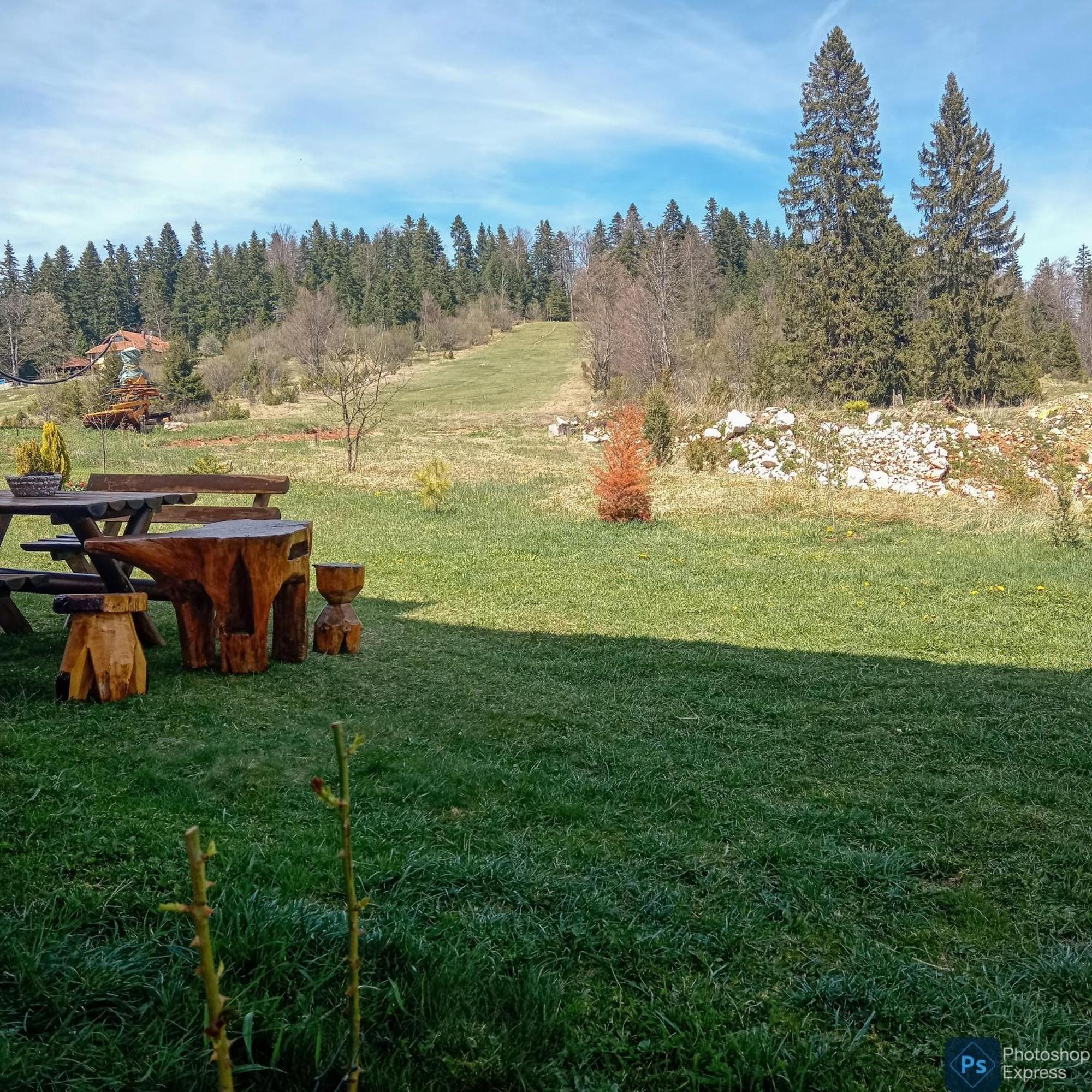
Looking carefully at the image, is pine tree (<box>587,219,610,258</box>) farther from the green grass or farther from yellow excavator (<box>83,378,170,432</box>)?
yellow excavator (<box>83,378,170,432</box>)

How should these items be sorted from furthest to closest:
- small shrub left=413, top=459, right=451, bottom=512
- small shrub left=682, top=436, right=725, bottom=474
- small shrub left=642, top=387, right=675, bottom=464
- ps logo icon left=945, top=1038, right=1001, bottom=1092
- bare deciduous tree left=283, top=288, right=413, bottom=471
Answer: bare deciduous tree left=283, top=288, right=413, bottom=471
small shrub left=642, top=387, right=675, bottom=464
small shrub left=682, top=436, right=725, bottom=474
small shrub left=413, top=459, right=451, bottom=512
ps logo icon left=945, top=1038, right=1001, bottom=1092

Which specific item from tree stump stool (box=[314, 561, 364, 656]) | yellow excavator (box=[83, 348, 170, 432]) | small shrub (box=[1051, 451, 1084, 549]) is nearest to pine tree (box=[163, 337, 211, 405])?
yellow excavator (box=[83, 348, 170, 432])

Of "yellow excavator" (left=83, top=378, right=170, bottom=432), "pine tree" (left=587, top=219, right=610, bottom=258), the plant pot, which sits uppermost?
"pine tree" (left=587, top=219, right=610, bottom=258)

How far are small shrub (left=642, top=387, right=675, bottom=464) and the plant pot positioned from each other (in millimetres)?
11920

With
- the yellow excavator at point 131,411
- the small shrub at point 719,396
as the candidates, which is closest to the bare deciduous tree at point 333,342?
the yellow excavator at point 131,411

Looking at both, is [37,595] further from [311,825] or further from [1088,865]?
[1088,865]

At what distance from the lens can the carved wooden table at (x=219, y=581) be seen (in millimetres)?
3754

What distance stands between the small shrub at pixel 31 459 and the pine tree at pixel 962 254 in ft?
81.0

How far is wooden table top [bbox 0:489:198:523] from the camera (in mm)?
3889

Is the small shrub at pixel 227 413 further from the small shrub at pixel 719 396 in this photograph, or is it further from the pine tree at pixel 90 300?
the pine tree at pixel 90 300

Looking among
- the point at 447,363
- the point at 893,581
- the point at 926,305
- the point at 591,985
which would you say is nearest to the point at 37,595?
the point at 591,985

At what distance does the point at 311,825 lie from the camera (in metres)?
2.27

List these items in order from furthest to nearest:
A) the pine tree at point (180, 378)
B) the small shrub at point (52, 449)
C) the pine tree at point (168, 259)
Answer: the pine tree at point (168, 259), the pine tree at point (180, 378), the small shrub at point (52, 449)

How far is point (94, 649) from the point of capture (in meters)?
3.25
